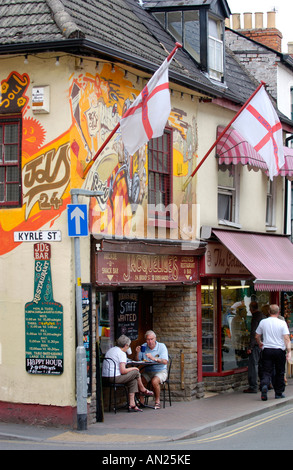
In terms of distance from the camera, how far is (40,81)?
514 inches

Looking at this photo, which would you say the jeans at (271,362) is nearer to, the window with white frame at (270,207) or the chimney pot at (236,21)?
the window with white frame at (270,207)

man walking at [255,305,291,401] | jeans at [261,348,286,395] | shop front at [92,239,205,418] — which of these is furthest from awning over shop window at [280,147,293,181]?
jeans at [261,348,286,395]

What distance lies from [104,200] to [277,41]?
11907mm

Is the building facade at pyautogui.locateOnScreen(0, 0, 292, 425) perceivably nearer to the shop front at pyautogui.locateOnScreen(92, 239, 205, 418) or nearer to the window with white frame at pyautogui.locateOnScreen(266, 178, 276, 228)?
the shop front at pyautogui.locateOnScreen(92, 239, 205, 418)

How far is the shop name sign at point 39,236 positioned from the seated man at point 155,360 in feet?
10.7

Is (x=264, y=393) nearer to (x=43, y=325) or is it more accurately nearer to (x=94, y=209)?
(x=43, y=325)

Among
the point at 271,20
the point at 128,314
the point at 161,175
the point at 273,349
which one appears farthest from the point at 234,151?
the point at 271,20

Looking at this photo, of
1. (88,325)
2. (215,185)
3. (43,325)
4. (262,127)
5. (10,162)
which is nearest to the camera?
(43,325)

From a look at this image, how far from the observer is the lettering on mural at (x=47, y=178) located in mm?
12859

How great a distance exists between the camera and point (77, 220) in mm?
12383

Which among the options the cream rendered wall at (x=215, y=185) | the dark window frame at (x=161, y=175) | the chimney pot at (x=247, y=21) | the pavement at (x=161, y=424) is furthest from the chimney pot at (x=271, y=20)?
the pavement at (x=161, y=424)

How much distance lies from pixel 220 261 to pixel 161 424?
498 cm

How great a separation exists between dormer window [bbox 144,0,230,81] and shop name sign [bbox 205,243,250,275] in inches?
155

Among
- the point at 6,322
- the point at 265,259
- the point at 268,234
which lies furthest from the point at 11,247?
the point at 268,234
